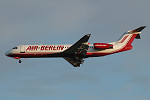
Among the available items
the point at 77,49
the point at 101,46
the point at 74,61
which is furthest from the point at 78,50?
the point at 74,61

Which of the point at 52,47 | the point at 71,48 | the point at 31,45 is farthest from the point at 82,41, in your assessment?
the point at 31,45

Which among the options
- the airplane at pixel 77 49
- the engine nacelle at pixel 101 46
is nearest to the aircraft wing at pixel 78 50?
the airplane at pixel 77 49

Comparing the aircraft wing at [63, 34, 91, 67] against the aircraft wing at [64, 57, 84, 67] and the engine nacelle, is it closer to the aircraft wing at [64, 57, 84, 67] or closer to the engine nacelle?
the aircraft wing at [64, 57, 84, 67]

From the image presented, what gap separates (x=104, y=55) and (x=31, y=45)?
13.4 metres

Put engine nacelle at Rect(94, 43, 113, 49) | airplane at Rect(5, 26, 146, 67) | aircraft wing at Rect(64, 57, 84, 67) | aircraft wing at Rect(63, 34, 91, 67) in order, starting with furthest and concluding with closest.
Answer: aircraft wing at Rect(64, 57, 84, 67) → engine nacelle at Rect(94, 43, 113, 49) → airplane at Rect(5, 26, 146, 67) → aircraft wing at Rect(63, 34, 91, 67)

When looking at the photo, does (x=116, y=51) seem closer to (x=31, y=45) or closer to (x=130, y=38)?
(x=130, y=38)

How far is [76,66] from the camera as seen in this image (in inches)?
2314

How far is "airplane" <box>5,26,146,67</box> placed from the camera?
5259 centimetres

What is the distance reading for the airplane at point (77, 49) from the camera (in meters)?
52.6

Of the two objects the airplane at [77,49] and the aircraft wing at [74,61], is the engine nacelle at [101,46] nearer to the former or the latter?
the airplane at [77,49]

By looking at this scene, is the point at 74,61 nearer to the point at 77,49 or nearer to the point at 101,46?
the point at 77,49

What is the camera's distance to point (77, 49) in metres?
52.3

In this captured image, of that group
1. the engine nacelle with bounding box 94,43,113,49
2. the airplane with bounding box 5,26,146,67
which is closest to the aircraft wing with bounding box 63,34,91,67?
the airplane with bounding box 5,26,146,67

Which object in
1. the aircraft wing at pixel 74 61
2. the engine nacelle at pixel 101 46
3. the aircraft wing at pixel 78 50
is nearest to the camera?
the aircraft wing at pixel 78 50
